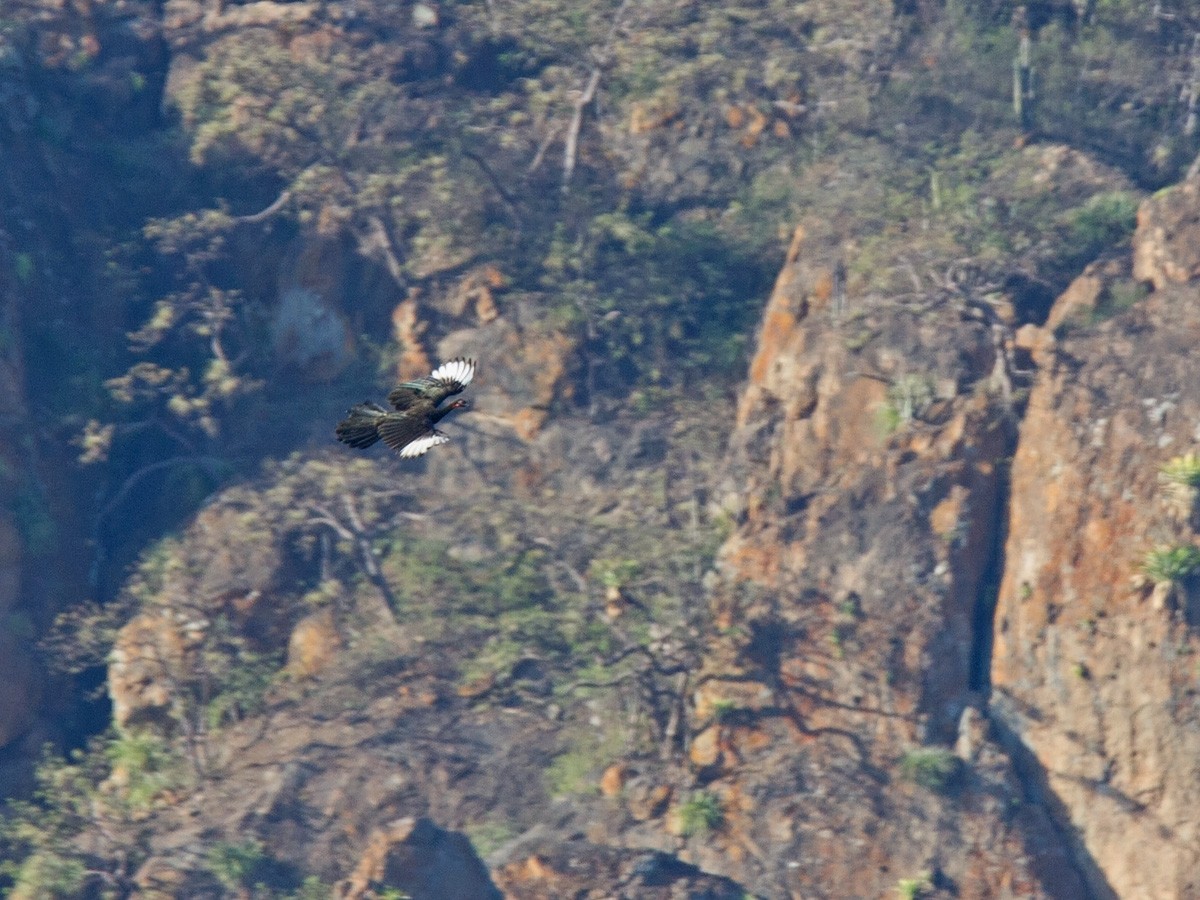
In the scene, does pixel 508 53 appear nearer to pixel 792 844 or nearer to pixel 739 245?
pixel 739 245

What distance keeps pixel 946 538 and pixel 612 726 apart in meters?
4.97

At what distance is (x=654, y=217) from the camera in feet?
94.4

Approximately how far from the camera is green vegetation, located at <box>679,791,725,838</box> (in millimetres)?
21516

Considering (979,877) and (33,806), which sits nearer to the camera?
(979,877)

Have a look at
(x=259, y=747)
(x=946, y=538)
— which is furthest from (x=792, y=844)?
(x=259, y=747)

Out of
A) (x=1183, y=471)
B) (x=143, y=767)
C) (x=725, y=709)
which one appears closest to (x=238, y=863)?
(x=143, y=767)

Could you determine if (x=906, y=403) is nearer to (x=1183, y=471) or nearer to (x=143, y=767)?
(x=1183, y=471)

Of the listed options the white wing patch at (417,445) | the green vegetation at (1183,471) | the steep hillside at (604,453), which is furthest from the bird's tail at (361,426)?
the green vegetation at (1183,471)

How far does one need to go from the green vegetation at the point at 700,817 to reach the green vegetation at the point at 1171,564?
19.6ft

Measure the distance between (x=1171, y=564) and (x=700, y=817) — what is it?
21.2ft

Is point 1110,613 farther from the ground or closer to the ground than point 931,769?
farther from the ground

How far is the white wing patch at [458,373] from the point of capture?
526 inches

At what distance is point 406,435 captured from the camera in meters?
13.2

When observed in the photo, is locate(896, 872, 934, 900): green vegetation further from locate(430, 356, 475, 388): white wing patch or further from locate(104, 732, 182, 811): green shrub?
locate(430, 356, 475, 388): white wing patch
